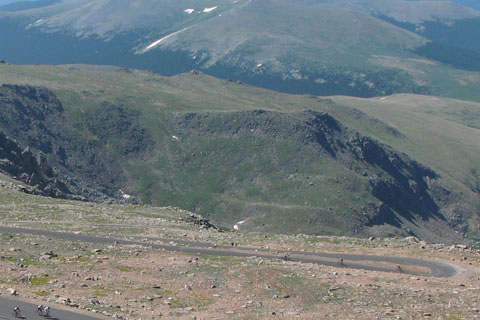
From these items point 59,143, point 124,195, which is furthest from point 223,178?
point 59,143

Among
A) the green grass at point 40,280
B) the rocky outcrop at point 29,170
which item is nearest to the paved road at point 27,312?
the green grass at point 40,280

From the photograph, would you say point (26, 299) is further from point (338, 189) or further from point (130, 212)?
point (338, 189)

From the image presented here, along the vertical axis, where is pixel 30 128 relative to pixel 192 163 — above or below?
above

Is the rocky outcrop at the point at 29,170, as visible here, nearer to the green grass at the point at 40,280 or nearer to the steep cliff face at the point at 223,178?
the steep cliff face at the point at 223,178

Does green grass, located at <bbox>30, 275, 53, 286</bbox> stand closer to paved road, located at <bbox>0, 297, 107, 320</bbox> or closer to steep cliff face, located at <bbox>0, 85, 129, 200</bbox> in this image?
paved road, located at <bbox>0, 297, 107, 320</bbox>

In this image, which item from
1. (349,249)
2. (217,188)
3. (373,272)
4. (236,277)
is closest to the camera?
(236,277)

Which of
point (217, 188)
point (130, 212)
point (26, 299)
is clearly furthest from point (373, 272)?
point (217, 188)

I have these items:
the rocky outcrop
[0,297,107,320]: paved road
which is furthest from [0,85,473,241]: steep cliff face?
[0,297,107,320]: paved road
